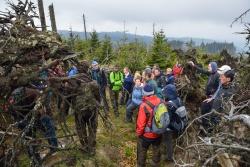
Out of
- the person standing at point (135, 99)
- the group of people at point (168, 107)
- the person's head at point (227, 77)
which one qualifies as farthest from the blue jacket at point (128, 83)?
the person's head at point (227, 77)

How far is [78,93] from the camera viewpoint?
6.02m

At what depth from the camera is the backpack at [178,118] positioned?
9.52 m

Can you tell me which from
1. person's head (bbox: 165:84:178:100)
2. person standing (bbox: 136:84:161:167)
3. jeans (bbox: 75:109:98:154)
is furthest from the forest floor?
person's head (bbox: 165:84:178:100)

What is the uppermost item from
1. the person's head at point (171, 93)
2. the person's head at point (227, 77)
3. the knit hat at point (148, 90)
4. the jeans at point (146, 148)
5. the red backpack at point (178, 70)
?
the person's head at point (227, 77)

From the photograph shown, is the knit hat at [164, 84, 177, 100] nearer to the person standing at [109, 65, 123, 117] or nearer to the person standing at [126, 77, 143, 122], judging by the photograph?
the person standing at [126, 77, 143, 122]

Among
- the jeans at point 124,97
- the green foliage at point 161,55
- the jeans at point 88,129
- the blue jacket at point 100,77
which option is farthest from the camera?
the green foliage at point 161,55

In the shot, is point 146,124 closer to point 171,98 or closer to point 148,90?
point 148,90

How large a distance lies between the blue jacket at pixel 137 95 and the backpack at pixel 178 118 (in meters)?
2.96

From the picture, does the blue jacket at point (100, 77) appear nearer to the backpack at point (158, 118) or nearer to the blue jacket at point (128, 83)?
the blue jacket at point (128, 83)

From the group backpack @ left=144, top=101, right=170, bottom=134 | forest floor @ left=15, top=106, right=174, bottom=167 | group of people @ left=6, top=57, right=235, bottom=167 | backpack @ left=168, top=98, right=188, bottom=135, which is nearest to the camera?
group of people @ left=6, top=57, right=235, bottom=167

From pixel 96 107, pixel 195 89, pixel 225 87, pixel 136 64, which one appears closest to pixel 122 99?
pixel 195 89

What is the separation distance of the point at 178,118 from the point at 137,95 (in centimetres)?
322

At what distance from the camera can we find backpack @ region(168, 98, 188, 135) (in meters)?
9.52

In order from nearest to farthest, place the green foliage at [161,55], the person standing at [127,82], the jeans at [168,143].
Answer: the jeans at [168,143]
the person standing at [127,82]
the green foliage at [161,55]
